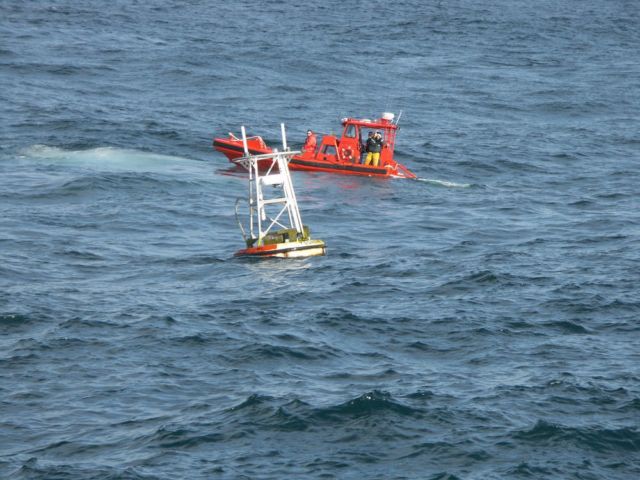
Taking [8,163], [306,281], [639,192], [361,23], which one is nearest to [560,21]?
[361,23]

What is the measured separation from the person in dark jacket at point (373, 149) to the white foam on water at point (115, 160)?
243 inches

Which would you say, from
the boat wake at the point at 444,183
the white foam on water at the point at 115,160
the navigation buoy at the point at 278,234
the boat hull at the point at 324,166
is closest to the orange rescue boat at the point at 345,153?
the boat hull at the point at 324,166

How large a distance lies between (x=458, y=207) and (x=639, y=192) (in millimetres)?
7484

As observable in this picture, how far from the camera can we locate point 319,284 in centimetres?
3088

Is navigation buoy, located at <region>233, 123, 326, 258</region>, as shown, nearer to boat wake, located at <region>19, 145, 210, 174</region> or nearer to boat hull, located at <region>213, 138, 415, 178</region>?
boat hull, located at <region>213, 138, 415, 178</region>

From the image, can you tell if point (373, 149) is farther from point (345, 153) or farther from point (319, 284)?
point (319, 284)

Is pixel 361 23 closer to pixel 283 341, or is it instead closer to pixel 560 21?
pixel 560 21

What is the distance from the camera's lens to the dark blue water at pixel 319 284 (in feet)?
71.2

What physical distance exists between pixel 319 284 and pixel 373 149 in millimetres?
15361

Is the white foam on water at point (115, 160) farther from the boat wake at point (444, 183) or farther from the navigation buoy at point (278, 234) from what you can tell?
the navigation buoy at point (278, 234)

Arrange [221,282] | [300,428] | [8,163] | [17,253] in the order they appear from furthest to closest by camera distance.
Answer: [8,163], [17,253], [221,282], [300,428]

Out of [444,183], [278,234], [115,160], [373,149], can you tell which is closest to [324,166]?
[373,149]

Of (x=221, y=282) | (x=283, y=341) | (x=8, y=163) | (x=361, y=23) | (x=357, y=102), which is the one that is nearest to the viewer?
(x=283, y=341)

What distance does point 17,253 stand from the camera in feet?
108
